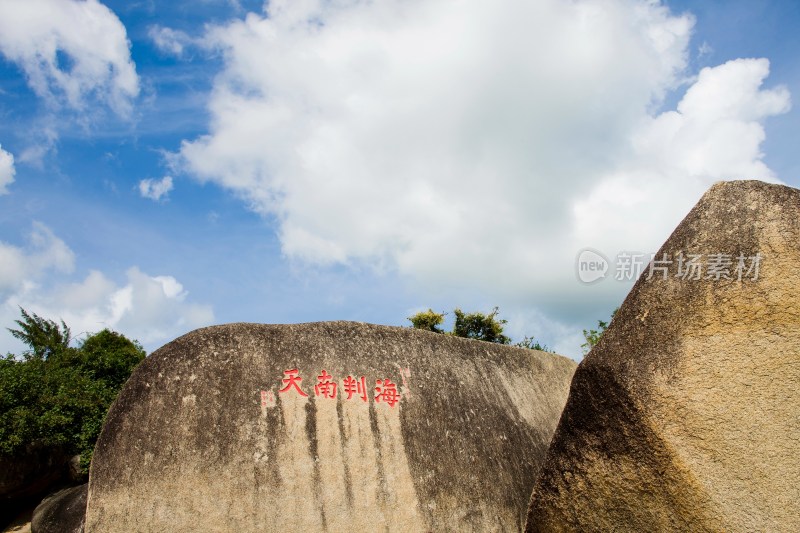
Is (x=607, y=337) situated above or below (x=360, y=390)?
below

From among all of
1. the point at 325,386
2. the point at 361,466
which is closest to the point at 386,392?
the point at 325,386

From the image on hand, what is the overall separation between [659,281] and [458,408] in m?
3.62

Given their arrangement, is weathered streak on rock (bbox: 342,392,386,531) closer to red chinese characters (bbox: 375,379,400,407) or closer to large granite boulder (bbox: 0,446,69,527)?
red chinese characters (bbox: 375,379,400,407)

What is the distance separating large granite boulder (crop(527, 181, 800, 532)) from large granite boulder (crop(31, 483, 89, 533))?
209 inches

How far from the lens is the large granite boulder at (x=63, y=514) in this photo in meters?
6.36

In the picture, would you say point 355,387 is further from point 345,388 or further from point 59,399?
point 59,399

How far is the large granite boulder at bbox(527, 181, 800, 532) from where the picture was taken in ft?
11.1

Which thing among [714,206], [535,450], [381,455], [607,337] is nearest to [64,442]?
[381,455]

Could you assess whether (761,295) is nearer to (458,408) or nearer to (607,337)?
(607,337)

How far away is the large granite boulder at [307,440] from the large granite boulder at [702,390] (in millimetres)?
2410

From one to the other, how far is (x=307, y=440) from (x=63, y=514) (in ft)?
10.2

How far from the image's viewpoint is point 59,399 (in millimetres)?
9109

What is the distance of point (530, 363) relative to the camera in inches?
349

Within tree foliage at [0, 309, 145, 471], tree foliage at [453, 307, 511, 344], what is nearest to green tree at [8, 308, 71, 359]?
tree foliage at [0, 309, 145, 471]
